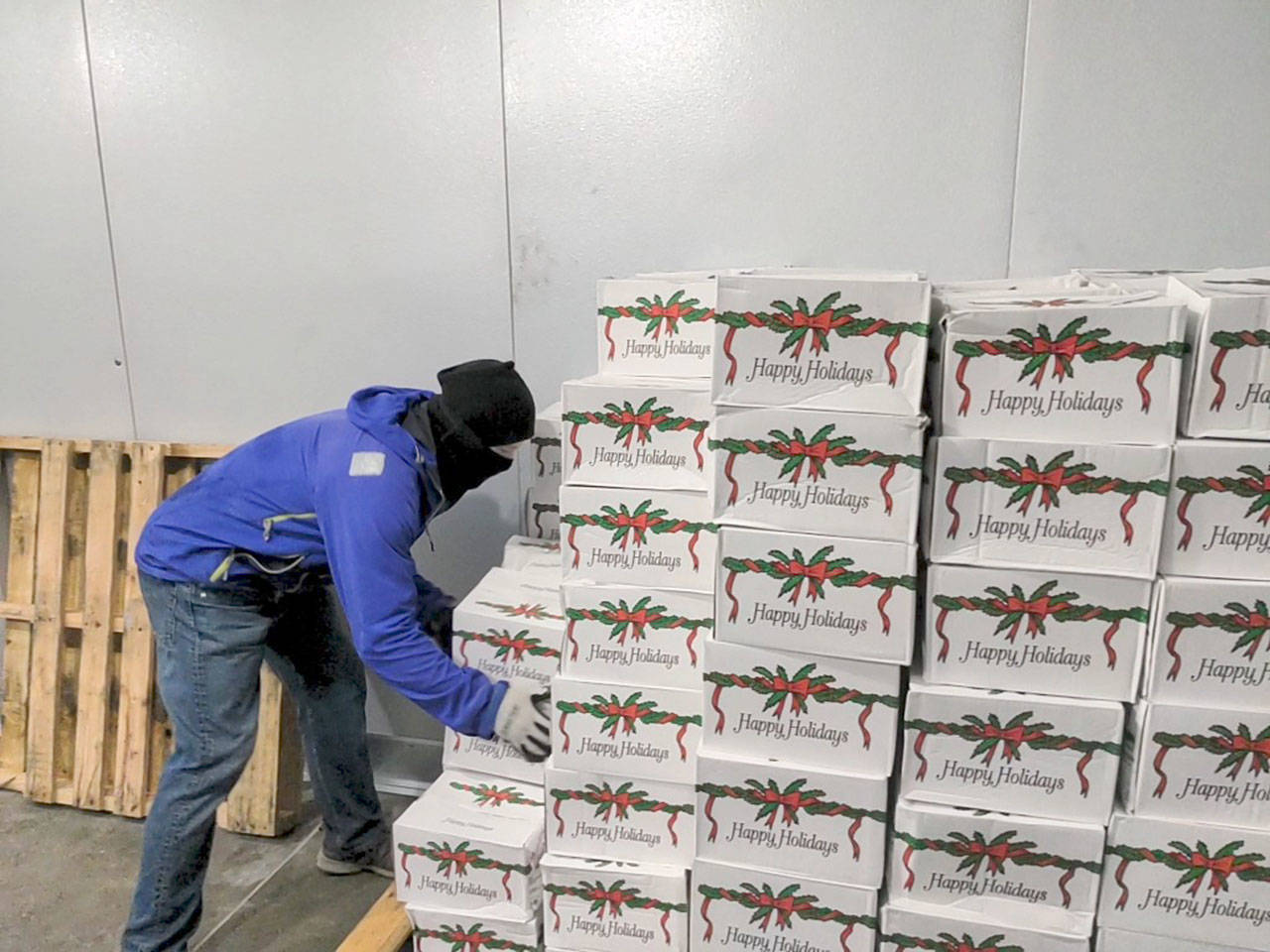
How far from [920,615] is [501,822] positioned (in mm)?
982

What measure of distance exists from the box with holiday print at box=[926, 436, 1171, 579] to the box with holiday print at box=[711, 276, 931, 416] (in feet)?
0.43

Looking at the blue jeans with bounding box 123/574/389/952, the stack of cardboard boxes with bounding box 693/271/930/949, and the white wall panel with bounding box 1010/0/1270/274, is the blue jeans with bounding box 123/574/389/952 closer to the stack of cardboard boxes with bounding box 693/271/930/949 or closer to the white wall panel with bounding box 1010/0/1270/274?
the stack of cardboard boxes with bounding box 693/271/930/949

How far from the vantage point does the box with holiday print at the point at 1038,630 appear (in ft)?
4.72

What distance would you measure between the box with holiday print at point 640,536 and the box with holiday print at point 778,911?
0.53 m

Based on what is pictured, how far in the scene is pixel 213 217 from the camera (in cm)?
259

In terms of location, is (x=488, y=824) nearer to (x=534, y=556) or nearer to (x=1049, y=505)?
(x=534, y=556)

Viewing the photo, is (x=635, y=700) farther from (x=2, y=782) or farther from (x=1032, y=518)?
(x=2, y=782)

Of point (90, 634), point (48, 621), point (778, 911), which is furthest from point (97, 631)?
point (778, 911)

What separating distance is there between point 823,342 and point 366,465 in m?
0.88

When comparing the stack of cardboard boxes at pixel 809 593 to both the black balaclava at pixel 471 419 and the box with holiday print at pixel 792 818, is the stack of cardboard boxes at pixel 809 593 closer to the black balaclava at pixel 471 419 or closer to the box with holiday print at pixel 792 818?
the box with holiday print at pixel 792 818

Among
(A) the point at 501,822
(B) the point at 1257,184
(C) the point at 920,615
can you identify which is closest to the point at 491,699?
(A) the point at 501,822

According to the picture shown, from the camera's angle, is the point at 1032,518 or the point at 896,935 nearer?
the point at 1032,518

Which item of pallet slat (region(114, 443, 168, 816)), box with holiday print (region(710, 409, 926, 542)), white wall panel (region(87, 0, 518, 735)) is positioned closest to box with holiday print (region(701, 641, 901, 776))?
box with holiday print (region(710, 409, 926, 542))

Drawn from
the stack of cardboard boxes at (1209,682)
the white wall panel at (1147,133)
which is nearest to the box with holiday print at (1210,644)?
the stack of cardboard boxes at (1209,682)
